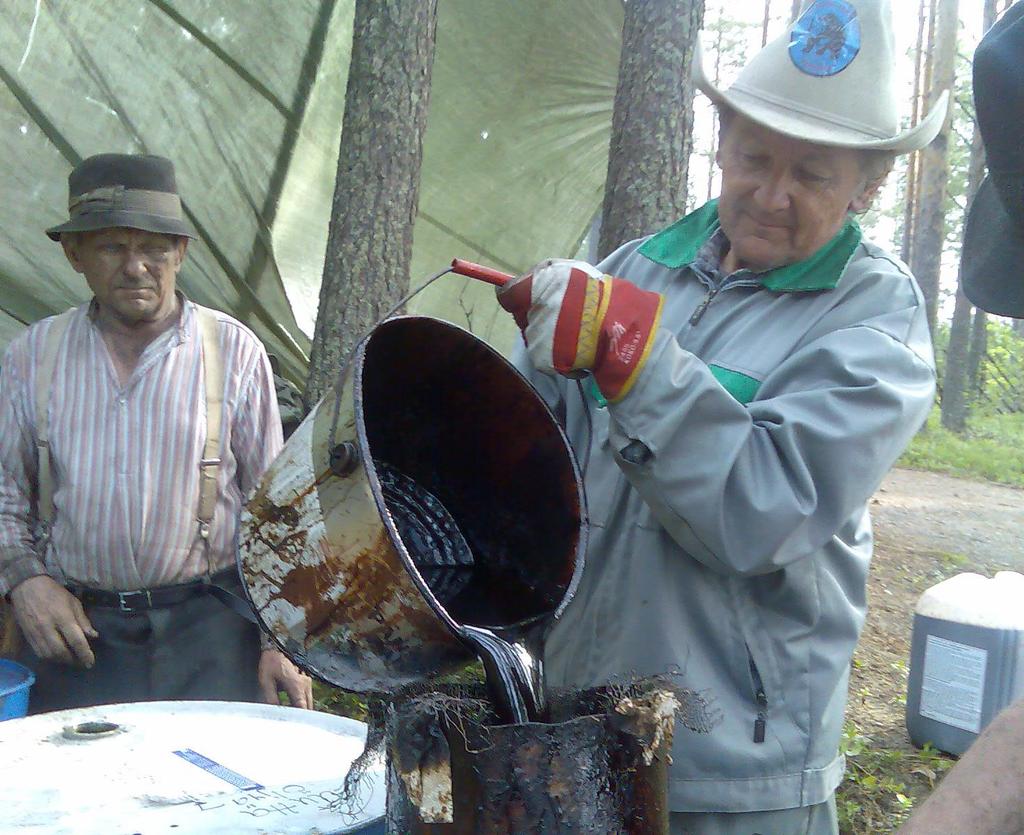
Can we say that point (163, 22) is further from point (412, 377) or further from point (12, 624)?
point (412, 377)

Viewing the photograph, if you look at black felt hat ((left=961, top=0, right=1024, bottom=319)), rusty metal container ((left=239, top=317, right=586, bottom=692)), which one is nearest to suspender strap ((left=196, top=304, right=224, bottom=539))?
rusty metal container ((left=239, top=317, right=586, bottom=692))

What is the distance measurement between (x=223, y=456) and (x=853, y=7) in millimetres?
1880

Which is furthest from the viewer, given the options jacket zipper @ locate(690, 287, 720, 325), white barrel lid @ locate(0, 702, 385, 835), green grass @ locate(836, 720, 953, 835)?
green grass @ locate(836, 720, 953, 835)

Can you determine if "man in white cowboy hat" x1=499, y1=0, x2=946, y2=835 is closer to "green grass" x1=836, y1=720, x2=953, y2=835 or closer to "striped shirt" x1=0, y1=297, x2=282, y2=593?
"striped shirt" x1=0, y1=297, x2=282, y2=593

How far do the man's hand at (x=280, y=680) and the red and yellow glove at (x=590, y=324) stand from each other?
1572mm

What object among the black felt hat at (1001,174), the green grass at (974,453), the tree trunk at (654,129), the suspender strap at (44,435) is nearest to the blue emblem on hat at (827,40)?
the black felt hat at (1001,174)

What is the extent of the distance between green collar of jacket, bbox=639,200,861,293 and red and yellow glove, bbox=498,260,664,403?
34 cm

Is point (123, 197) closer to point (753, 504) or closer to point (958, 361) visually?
point (753, 504)

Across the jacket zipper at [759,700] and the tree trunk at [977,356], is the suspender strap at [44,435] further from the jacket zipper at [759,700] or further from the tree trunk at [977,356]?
the tree trunk at [977,356]

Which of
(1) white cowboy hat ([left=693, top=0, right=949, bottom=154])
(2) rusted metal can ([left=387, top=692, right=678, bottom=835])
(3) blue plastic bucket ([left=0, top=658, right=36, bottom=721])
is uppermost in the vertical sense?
(1) white cowboy hat ([left=693, top=0, right=949, bottom=154])

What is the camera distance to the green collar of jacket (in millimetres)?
1686

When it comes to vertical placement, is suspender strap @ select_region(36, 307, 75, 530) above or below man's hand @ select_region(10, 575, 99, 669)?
above

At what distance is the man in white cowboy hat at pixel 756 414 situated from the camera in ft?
4.77

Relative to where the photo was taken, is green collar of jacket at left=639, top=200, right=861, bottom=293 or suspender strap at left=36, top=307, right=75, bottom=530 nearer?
green collar of jacket at left=639, top=200, right=861, bottom=293
